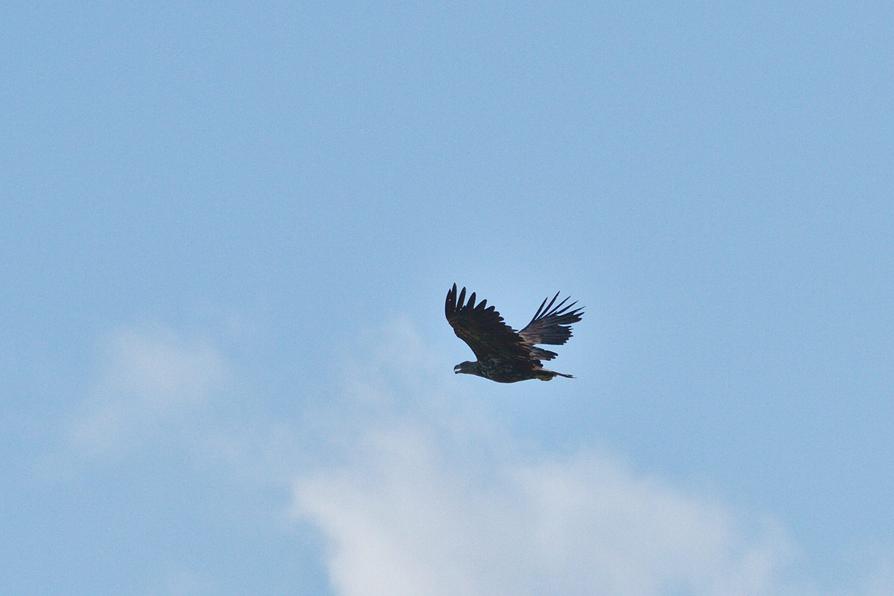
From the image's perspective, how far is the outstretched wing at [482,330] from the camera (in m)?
29.2

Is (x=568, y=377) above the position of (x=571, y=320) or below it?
below

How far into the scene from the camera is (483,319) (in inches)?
1167

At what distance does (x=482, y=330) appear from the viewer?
30.1 meters

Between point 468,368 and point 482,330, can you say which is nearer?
point 482,330

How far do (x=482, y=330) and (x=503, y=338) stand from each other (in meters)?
0.58

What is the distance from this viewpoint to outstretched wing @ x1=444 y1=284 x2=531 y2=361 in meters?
29.2

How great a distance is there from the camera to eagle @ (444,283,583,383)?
1161 inches

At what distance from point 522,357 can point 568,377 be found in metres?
1.13

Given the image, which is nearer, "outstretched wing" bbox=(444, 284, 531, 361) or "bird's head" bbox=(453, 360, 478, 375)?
"outstretched wing" bbox=(444, 284, 531, 361)

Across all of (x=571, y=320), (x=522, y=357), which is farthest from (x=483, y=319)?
(x=571, y=320)

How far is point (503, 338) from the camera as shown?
30.5m

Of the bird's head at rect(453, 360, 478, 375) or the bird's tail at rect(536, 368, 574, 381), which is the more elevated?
the bird's head at rect(453, 360, 478, 375)

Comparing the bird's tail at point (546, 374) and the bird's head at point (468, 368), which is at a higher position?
the bird's head at point (468, 368)

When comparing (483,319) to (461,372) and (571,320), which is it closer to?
(461,372)
